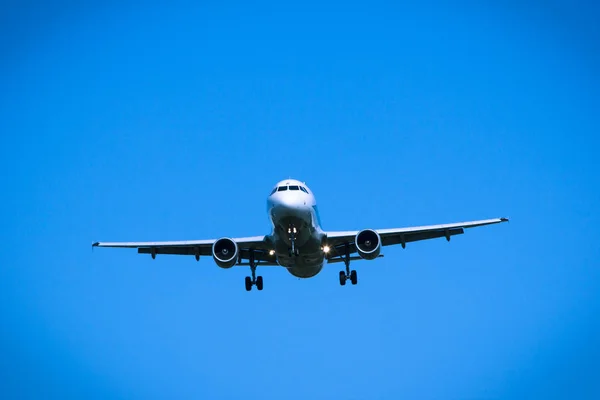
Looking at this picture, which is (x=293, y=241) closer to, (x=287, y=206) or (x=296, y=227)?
(x=296, y=227)

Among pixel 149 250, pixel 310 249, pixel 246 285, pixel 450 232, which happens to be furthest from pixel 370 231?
pixel 149 250

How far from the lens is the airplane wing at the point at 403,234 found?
38.8m

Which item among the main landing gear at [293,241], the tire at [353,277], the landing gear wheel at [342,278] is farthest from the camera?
the landing gear wheel at [342,278]

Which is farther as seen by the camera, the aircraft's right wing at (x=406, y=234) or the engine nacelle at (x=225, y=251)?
the aircraft's right wing at (x=406, y=234)

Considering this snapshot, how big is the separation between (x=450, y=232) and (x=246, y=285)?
11.3m

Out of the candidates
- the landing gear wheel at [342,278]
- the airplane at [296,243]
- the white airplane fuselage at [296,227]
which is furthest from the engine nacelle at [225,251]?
the landing gear wheel at [342,278]

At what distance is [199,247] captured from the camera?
41.0m

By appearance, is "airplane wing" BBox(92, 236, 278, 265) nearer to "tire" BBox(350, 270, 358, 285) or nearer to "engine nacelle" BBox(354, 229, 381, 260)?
"tire" BBox(350, 270, 358, 285)

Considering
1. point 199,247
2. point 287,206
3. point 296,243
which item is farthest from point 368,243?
point 199,247

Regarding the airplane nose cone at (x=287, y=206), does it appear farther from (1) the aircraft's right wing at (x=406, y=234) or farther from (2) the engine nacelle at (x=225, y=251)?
(1) the aircraft's right wing at (x=406, y=234)

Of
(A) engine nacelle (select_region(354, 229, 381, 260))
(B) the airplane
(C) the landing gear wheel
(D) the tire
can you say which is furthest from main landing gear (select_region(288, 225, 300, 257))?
(D) the tire

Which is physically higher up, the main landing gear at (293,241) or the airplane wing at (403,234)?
the airplane wing at (403,234)

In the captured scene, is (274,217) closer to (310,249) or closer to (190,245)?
(310,249)

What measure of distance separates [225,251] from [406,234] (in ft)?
32.1
